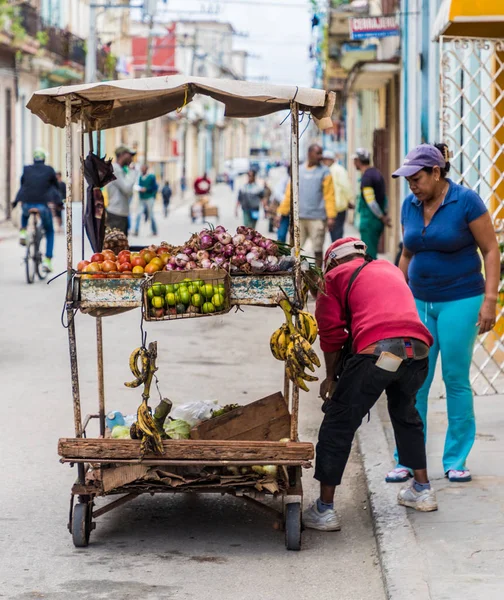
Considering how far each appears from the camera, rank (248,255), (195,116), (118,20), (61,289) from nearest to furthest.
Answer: (248,255) < (61,289) < (118,20) < (195,116)

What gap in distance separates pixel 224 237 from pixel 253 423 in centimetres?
109

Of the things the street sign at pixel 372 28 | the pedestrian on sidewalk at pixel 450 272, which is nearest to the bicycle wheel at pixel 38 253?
the street sign at pixel 372 28

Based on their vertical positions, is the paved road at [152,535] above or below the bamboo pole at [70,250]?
below

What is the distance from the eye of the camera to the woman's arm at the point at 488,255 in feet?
20.7

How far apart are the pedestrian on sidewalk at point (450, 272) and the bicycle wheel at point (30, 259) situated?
11.0 m

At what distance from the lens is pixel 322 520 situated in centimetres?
590

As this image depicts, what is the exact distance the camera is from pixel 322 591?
16.7 ft

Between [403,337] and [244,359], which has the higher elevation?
[403,337]

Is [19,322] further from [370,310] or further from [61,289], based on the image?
[370,310]

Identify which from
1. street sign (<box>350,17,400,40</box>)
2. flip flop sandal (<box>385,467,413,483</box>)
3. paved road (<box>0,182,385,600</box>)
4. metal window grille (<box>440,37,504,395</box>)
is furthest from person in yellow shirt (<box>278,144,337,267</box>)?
flip flop sandal (<box>385,467,413,483</box>)

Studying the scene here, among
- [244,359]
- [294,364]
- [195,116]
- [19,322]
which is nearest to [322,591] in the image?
[294,364]

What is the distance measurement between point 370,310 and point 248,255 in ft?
2.13

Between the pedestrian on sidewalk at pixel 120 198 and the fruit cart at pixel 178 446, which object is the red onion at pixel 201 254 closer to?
the fruit cart at pixel 178 446

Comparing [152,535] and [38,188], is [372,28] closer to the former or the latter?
[38,188]
